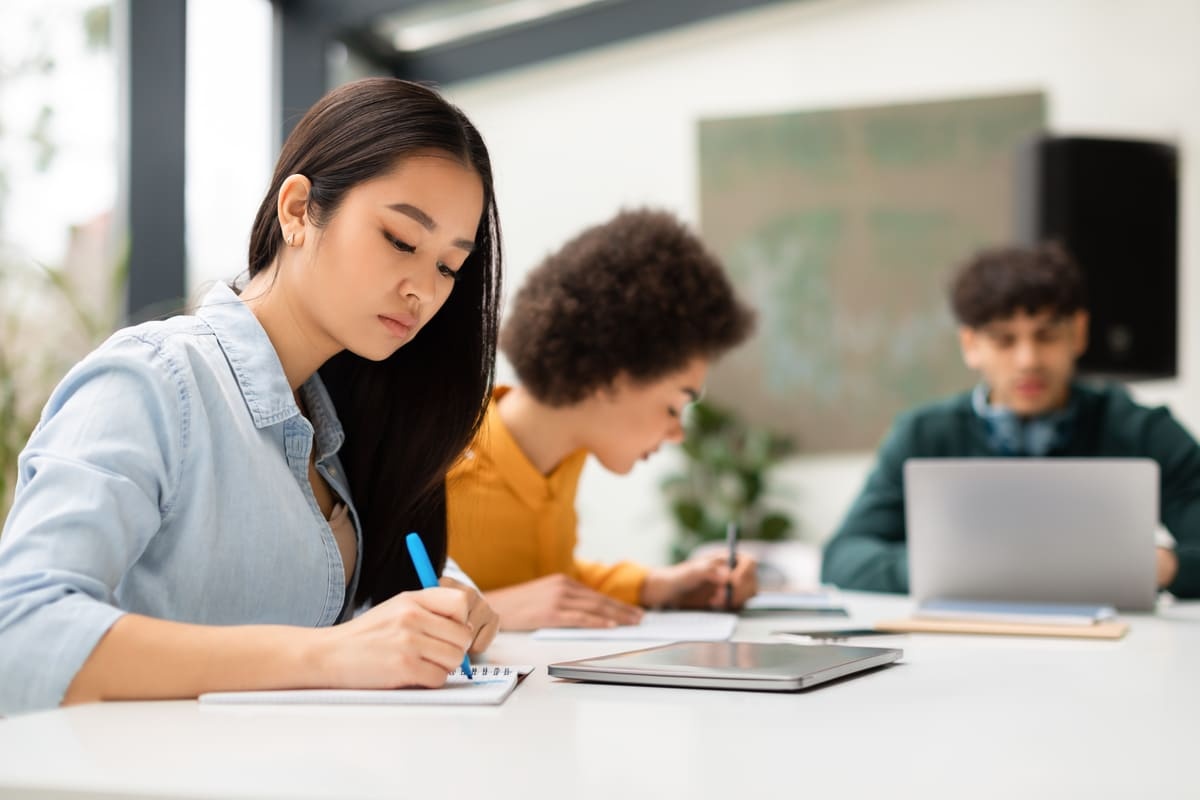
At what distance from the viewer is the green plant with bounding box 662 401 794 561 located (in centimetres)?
555

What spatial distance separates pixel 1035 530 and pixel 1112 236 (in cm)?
269

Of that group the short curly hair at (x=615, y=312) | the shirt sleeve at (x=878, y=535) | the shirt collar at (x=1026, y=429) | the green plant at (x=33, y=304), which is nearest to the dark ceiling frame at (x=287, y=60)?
the green plant at (x=33, y=304)

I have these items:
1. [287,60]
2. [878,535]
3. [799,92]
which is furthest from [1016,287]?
[287,60]

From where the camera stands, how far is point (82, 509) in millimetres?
1063

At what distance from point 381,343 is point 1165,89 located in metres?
4.77

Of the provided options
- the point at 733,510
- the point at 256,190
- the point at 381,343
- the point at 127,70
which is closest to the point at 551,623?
the point at 381,343

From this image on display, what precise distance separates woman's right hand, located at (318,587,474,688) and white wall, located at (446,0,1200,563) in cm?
398

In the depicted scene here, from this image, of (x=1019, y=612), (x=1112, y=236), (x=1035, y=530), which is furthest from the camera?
(x=1112, y=236)

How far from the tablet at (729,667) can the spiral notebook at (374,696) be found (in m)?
0.11

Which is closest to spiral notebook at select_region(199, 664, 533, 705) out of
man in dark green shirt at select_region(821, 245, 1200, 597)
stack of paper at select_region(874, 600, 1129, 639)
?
stack of paper at select_region(874, 600, 1129, 639)

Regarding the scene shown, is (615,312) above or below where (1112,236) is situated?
below

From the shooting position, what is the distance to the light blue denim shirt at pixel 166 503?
1.04 meters

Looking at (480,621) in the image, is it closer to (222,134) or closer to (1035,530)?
(1035,530)

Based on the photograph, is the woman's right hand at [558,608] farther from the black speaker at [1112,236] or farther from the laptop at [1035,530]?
the black speaker at [1112,236]
